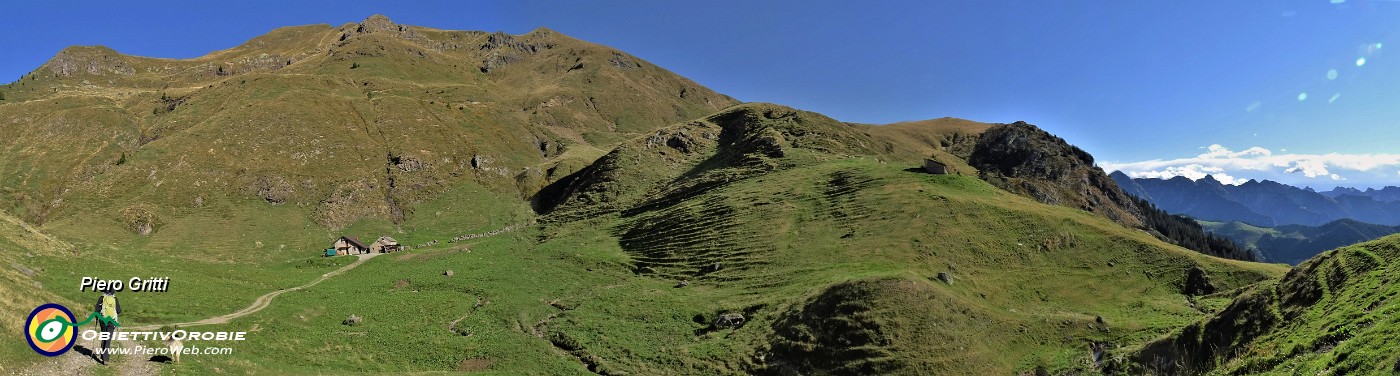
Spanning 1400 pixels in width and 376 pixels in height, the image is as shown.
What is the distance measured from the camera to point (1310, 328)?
20.1 metres

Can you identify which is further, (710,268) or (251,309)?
(710,268)

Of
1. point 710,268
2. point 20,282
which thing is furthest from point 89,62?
point 710,268

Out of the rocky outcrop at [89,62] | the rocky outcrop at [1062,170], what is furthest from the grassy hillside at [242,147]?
the rocky outcrop at [1062,170]

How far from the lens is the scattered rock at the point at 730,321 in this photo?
1858 inches

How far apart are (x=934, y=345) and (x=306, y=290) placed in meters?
58.2

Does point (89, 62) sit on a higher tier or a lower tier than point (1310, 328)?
higher

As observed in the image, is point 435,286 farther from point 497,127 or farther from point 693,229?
point 497,127

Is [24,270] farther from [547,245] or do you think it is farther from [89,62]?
[89,62]

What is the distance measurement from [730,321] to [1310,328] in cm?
3485

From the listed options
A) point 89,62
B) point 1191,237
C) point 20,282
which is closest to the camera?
point 20,282

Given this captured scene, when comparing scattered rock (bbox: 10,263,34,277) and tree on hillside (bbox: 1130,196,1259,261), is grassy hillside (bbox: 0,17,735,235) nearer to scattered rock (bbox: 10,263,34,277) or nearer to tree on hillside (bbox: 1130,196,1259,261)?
scattered rock (bbox: 10,263,34,277)

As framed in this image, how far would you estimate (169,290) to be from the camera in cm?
4041

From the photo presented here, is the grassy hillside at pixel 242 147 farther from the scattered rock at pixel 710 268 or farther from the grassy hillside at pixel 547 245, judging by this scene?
the scattered rock at pixel 710 268

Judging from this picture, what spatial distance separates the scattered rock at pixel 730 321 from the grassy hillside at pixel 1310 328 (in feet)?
90.3
